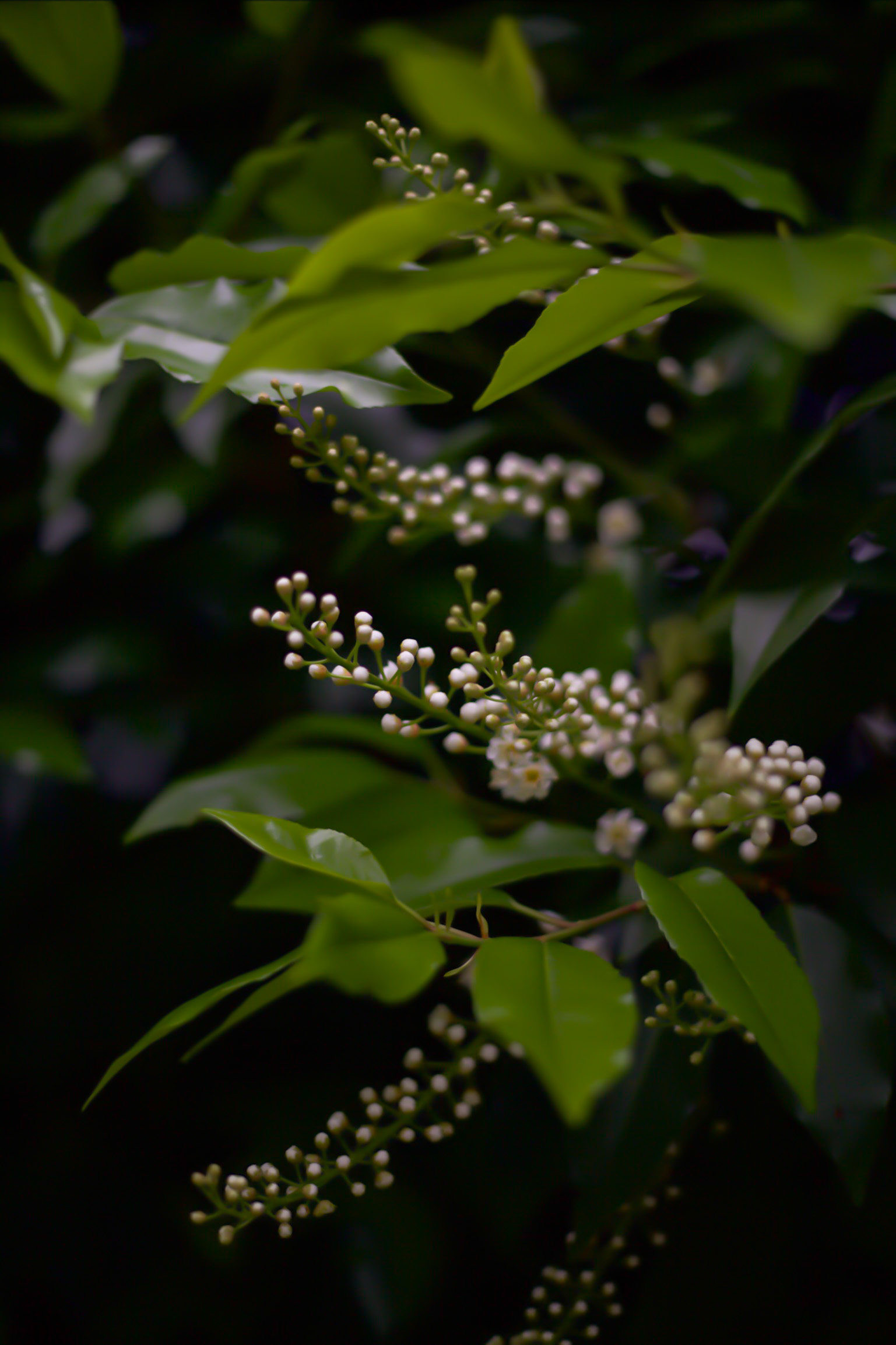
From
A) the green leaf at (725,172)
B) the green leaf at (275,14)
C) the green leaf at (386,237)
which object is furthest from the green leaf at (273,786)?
the green leaf at (275,14)

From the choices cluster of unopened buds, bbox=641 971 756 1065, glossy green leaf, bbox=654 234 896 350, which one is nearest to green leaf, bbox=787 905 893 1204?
cluster of unopened buds, bbox=641 971 756 1065

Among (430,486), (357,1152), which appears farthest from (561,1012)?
(430,486)

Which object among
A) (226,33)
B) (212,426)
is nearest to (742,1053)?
(212,426)

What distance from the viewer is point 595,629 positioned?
0.61m

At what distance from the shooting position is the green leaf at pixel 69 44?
0.70m

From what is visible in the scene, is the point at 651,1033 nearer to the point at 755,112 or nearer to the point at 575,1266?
the point at 575,1266

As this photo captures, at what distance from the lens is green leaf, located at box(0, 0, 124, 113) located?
2.28 ft

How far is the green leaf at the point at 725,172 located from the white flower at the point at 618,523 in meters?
0.27

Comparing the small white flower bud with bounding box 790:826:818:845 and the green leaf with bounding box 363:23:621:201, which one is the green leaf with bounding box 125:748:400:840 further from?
the green leaf with bounding box 363:23:621:201

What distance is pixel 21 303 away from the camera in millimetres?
453

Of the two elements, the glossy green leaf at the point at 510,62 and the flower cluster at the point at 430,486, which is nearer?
the glossy green leaf at the point at 510,62

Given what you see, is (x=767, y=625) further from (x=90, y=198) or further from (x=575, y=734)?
(x=90, y=198)

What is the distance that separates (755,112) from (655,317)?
0.59m

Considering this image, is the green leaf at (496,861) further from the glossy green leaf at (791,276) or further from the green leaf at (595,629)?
the glossy green leaf at (791,276)
